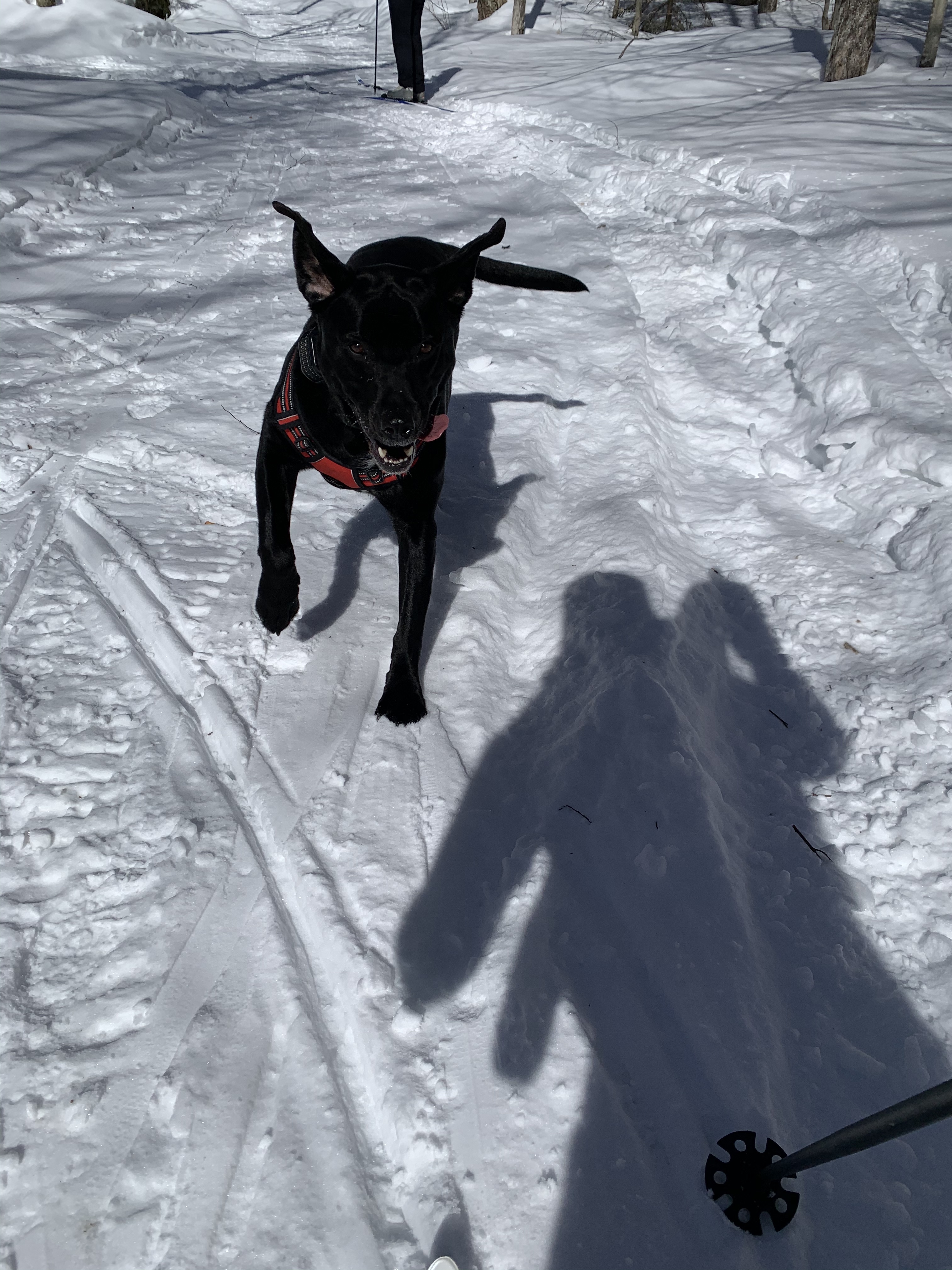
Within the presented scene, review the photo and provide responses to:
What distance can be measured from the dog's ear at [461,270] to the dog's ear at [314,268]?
0.29 metres

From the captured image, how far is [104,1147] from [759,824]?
5.81 feet

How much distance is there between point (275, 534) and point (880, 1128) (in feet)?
7.43

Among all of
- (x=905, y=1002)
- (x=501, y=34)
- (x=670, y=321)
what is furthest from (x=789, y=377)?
(x=501, y=34)

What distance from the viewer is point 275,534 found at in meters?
2.79

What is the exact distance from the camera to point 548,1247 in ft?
4.88

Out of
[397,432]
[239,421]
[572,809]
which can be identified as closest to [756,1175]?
[572,809]

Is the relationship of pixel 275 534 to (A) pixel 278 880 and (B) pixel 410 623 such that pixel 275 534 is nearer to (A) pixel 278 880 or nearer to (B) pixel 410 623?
(B) pixel 410 623

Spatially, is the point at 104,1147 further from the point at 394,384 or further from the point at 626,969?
the point at 394,384

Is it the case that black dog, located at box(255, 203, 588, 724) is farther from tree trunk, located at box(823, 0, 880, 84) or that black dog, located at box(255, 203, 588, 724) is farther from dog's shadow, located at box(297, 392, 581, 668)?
tree trunk, located at box(823, 0, 880, 84)

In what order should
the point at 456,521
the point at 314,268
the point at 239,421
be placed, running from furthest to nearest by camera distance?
1. the point at 239,421
2. the point at 456,521
3. the point at 314,268

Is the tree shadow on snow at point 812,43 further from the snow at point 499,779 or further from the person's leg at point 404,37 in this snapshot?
the snow at point 499,779

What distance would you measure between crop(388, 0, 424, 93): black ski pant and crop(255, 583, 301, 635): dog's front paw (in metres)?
10.1

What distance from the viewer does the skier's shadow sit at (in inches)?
62.6

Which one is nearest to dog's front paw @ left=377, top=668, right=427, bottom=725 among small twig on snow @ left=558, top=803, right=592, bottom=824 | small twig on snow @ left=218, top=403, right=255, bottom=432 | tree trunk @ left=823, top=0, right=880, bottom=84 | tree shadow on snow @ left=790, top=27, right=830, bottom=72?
small twig on snow @ left=558, top=803, right=592, bottom=824
